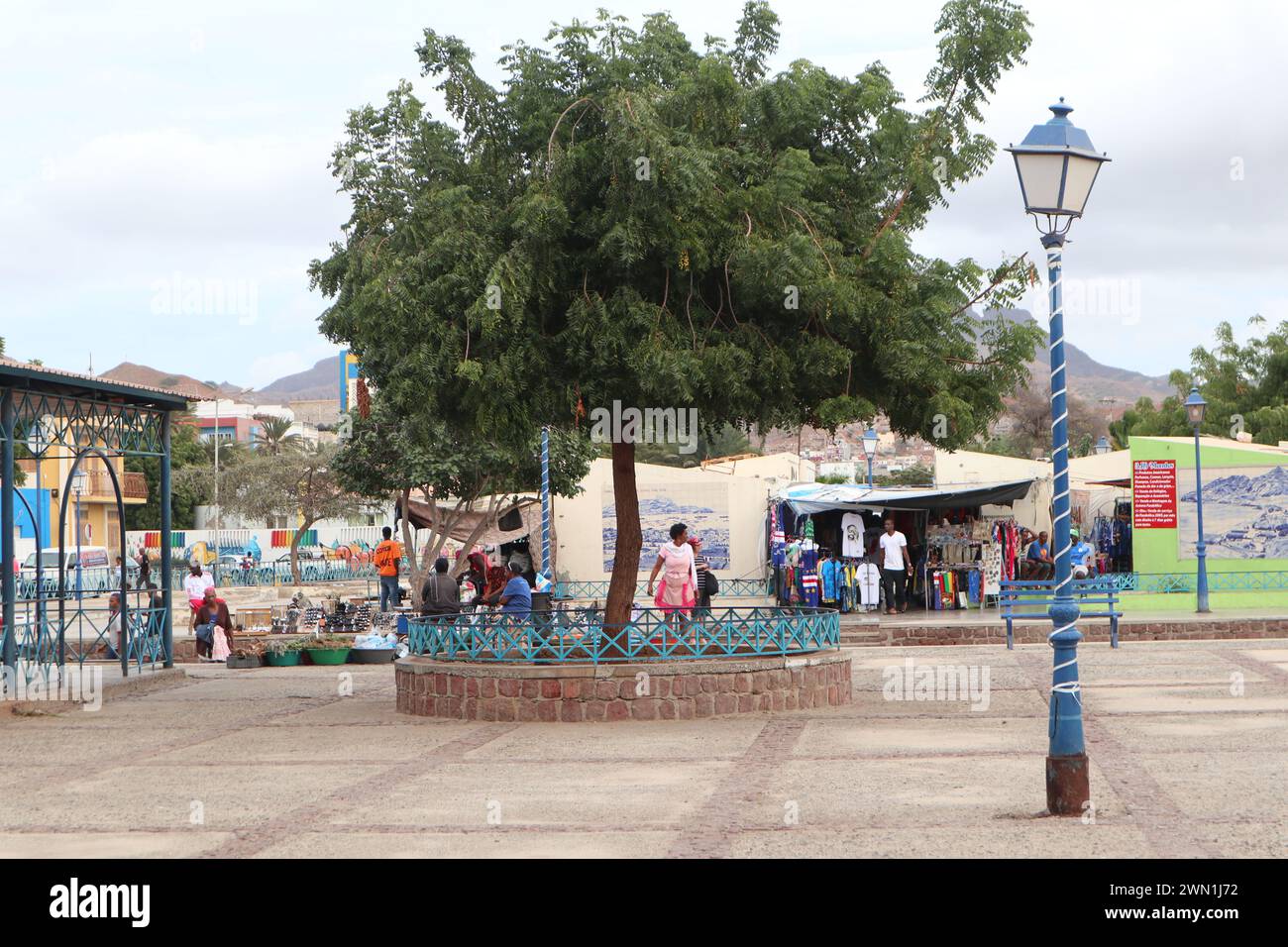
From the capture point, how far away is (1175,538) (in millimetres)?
28594

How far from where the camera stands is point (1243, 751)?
1173 cm

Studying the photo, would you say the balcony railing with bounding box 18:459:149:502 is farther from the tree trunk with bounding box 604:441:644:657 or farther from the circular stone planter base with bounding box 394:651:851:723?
the circular stone planter base with bounding box 394:651:851:723

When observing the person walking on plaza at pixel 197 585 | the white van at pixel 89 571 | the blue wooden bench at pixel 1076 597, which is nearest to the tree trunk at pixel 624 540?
the blue wooden bench at pixel 1076 597

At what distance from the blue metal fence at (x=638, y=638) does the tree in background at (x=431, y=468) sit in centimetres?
1424

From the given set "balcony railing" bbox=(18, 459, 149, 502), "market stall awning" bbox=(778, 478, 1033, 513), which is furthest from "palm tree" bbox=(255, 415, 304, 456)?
"market stall awning" bbox=(778, 478, 1033, 513)

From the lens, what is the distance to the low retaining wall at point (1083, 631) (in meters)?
24.6

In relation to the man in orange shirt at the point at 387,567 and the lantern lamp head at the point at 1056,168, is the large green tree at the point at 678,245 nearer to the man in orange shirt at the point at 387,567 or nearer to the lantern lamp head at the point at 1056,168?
the lantern lamp head at the point at 1056,168

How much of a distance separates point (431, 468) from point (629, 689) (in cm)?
1685

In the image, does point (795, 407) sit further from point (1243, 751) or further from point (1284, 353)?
point (1284, 353)

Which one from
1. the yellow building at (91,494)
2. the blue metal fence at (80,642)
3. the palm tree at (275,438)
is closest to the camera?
the blue metal fence at (80,642)

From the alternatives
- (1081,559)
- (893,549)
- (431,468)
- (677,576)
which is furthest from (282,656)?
(1081,559)

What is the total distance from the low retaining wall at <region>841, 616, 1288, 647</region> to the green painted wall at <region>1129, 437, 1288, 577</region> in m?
3.04
